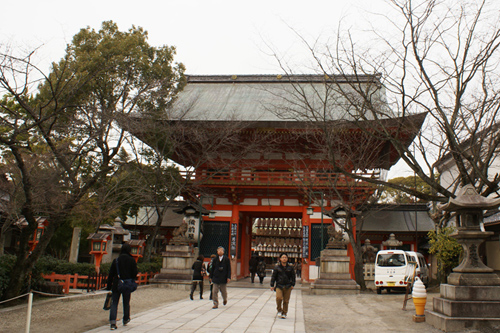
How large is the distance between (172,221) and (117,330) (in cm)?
1823

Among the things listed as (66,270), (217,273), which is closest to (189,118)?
(66,270)

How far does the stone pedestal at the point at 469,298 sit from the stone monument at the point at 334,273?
6898mm

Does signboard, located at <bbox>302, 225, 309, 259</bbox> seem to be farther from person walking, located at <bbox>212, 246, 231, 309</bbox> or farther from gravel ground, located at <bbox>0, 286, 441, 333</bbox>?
person walking, located at <bbox>212, 246, 231, 309</bbox>

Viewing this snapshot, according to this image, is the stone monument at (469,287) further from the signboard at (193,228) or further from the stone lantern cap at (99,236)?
the signboard at (193,228)

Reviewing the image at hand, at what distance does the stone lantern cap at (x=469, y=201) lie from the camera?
7.70 m

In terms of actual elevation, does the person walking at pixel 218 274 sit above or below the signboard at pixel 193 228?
below

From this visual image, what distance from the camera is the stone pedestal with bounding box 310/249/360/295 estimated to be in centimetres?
1459

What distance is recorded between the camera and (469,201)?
777 centimetres

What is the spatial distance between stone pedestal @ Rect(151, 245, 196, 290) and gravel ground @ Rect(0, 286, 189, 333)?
3847 mm

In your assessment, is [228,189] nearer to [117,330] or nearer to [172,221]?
[172,221]

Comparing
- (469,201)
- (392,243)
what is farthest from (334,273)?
(469,201)

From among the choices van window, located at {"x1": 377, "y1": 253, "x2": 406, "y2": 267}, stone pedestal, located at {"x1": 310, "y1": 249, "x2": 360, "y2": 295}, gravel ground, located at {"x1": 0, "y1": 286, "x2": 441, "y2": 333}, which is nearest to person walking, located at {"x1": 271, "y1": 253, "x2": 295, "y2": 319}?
gravel ground, located at {"x1": 0, "y1": 286, "x2": 441, "y2": 333}

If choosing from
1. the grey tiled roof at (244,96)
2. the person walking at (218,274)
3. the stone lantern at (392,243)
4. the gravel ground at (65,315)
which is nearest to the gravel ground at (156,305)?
the gravel ground at (65,315)

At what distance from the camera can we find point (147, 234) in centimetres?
2508
